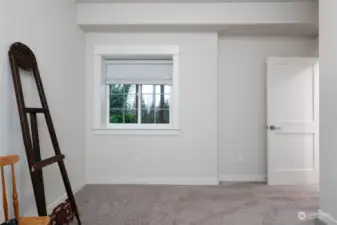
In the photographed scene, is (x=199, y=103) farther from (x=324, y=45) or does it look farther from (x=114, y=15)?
(x=324, y=45)

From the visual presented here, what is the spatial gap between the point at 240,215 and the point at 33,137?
7.17 ft

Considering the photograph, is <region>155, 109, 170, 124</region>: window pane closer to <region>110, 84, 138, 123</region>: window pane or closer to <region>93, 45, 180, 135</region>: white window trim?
<region>93, 45, 180, 135</region>: white window trim

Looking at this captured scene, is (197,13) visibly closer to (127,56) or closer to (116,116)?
(127,56)

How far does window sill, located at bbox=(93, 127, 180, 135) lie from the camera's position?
454 centimetres

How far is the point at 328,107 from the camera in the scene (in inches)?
106

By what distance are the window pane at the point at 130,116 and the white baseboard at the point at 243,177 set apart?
1.66 metres

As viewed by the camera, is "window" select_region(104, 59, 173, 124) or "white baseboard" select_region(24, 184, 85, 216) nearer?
"white baseboard" select_region(24, 184, 85, 216)

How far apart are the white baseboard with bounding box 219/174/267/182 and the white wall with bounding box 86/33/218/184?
328 mm

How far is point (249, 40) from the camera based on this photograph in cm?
474

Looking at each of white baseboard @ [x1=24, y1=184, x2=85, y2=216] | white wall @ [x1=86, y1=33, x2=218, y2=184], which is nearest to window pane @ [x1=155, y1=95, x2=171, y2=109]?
white wall @ [x1=86, y1=33, x2=218, y2=184]

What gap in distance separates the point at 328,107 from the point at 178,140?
90.8 inches

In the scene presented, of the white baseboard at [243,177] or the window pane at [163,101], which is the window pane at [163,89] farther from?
the white baseboard at [243,177]

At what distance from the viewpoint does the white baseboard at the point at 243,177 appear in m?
4.71

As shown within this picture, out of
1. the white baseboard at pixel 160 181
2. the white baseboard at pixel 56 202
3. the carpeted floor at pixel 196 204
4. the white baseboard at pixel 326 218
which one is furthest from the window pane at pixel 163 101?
the white baseboard at pixel 326 218
